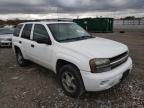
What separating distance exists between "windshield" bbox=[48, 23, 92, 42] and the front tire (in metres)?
0.89

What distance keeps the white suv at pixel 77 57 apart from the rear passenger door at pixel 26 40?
0.58 feet

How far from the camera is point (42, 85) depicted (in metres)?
5.21

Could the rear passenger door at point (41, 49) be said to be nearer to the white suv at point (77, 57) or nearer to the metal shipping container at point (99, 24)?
the white suv at point (77, 57)

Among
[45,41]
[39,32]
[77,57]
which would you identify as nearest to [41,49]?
[45,41]

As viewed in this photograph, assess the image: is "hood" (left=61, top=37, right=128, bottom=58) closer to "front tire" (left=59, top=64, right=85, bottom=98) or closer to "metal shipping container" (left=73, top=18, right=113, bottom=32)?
"front tire" (left=59, top=64, right=85, bottom=98)

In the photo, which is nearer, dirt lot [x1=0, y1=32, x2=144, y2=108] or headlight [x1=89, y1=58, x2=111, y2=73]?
headlight [x1=89, y1=58, x2=111, y2=73]

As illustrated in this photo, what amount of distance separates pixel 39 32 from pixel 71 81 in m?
2.04

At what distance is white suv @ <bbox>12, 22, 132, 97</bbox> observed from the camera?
150 inches

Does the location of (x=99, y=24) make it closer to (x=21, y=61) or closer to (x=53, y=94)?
(x=21, y=61)

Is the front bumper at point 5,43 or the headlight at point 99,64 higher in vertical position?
the headlight at point 99,64

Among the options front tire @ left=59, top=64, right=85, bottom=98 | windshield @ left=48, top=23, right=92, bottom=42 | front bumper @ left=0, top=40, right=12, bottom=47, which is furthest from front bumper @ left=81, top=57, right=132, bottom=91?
front bumper @ left=0, top=40, right=12, bottom=47

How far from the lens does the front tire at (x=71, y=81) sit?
4.03 metres

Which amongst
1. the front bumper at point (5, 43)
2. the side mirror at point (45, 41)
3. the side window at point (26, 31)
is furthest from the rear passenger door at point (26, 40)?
the front bumper at point (5, 43)

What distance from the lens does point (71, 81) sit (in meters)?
4.27
